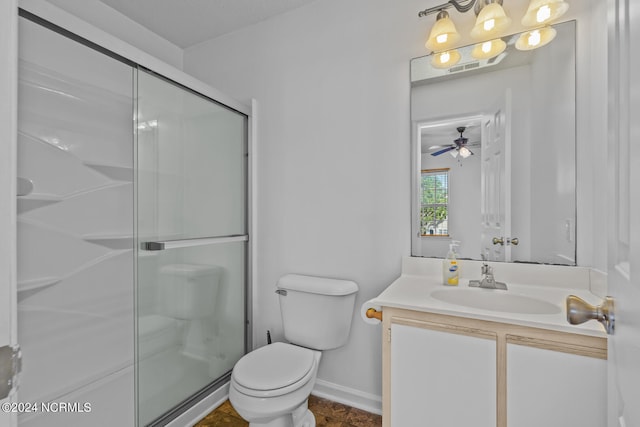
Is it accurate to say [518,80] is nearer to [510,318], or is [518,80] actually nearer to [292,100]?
[510,318]

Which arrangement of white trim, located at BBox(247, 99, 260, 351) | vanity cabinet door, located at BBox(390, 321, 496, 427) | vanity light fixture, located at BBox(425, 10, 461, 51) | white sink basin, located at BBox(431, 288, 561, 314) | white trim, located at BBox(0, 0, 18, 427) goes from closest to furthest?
white trim, located at BBox(0, 0, 18, 427) < vanity cabinet door, located at BBox(390, 321, 496, 427) < white sink basin, located at BBox(431, 288, 561, 314) < vanity light fixture, located at BBox(425, 10, 461, 51) < white trim, located at BBox(247, 99, 260, 351)

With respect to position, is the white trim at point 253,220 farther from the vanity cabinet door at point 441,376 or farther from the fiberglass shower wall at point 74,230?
the vanity cabinet door at point 441,376

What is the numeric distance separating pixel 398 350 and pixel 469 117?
1.19m

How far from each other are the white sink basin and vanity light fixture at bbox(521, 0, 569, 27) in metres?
1.21

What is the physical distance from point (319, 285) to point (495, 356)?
0.91 metres

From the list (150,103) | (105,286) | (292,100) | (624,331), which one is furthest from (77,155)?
(624,331)

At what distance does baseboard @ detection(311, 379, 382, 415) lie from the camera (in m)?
1.78

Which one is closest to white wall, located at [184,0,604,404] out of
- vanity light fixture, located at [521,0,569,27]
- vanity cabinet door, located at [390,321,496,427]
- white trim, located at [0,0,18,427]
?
vanity light fixture, located at [521,0,569,27]

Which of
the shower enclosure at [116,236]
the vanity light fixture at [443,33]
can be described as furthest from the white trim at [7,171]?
the vanity light fixture at [443,33]

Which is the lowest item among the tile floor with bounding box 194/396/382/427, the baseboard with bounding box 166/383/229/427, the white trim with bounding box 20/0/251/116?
the tile floor with bounding box 194/396/382/427

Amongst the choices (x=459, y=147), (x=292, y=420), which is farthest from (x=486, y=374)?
(x=459, y=147)

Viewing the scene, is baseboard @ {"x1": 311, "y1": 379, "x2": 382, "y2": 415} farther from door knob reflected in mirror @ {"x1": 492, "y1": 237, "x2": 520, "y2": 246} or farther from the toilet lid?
door knob reflected in mirror @ {"x1": 492, "y1": 237, "x2": 520, "y2": 246}

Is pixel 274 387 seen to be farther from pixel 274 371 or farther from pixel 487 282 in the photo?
pixel 487 282

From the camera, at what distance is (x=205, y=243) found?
5.98 ft
